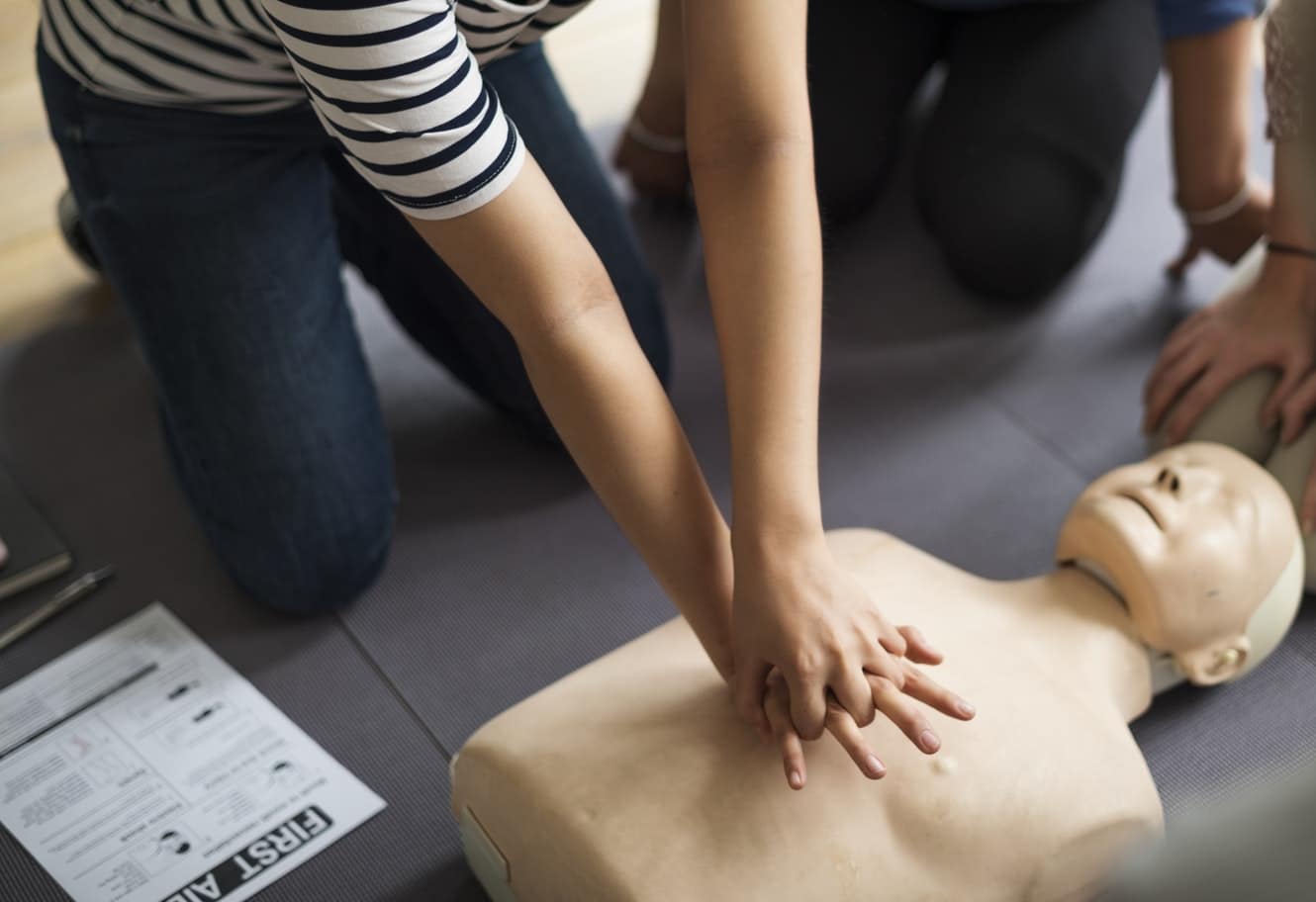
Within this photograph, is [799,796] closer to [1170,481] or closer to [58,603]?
[1170,481]

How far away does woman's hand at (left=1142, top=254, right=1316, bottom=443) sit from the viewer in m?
1.34

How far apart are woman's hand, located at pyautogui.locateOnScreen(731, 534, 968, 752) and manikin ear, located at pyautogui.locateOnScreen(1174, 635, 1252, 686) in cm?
34

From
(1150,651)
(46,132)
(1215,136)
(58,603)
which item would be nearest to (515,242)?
(1150,651)

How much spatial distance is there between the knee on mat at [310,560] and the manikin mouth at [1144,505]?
794 millimetres

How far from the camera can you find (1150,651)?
3.95ft

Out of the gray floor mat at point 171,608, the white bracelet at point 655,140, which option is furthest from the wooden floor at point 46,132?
the white bracelet at point 655,140

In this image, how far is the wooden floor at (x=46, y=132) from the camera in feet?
5.87

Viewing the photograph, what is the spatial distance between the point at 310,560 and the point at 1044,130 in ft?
3.52

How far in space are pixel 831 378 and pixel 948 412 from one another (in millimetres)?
158

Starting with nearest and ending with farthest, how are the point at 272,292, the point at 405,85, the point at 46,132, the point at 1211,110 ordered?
1. the point at 405,85
2. the point at 272,292
3. the point at 1211,110
4. the point at 46,132

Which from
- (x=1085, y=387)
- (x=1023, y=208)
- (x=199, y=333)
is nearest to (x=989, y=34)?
(x=1023, y=208)

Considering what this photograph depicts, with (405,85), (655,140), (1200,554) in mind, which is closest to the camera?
(405,85)

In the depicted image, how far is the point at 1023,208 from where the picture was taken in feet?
5.45

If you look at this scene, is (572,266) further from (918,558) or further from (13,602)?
(13,602)
